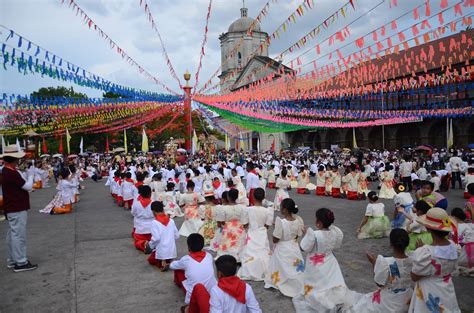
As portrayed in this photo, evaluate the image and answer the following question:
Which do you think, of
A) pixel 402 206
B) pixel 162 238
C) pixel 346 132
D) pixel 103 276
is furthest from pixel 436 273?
pixel 346 132

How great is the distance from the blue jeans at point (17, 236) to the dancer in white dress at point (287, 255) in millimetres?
3935

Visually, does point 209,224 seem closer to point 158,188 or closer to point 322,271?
point 158,188

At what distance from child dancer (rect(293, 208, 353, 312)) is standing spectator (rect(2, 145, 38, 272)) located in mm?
4403

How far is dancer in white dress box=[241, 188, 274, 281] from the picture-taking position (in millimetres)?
5441

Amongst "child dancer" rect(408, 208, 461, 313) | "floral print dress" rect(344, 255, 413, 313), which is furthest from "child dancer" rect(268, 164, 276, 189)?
"child dancer" rect(408, 208, 461, 313)

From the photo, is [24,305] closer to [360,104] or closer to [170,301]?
[170,301]

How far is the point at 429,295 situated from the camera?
11.1ft

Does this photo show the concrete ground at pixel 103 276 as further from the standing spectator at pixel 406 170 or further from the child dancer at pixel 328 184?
the standing spectator at pixel 406 170

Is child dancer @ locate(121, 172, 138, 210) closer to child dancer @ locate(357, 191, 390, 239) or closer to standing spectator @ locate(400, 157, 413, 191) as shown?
child dancer @ locate(357, 191, 390, 239)

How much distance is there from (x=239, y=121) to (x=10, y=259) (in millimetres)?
16738

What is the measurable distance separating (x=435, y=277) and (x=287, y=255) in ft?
6.29

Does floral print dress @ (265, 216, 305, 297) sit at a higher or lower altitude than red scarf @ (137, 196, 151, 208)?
lower

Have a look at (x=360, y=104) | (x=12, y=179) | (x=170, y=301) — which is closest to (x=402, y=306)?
(x=170, y=301)

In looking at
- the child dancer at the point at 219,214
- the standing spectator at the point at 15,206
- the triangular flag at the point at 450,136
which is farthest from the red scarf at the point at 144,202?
the triangular flag at the point at 450,136
